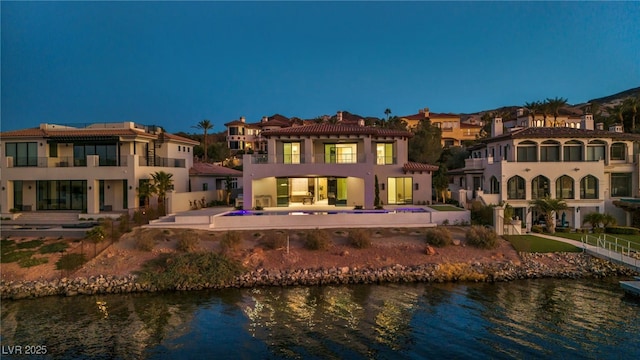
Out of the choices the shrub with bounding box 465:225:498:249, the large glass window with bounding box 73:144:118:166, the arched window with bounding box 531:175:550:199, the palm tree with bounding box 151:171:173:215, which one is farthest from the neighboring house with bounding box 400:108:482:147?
the large glass window with bounding box 73:144:118:166

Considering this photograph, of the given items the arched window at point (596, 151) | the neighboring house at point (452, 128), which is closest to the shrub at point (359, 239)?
the arched window at point (596, 151)

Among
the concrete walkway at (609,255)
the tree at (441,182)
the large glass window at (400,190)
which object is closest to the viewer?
the concrete walkway at (609,255)

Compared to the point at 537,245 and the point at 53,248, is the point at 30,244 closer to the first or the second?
the point at 53,248

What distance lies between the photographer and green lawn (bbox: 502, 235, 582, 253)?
75.0 feet

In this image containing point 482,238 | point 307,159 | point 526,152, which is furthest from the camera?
point 526,152

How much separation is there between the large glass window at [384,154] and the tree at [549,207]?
11572 millimetres

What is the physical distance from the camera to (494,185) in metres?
30.9

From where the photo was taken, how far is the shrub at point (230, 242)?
73.7 feet

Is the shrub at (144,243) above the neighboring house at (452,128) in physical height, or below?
below

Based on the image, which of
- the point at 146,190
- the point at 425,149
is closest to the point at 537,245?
the point at 425,149

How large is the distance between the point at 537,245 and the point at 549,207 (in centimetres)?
442

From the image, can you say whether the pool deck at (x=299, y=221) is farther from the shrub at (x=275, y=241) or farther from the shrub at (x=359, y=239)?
the shrub at (x=359, y=239)

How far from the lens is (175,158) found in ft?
116

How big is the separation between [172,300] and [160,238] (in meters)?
6.48
